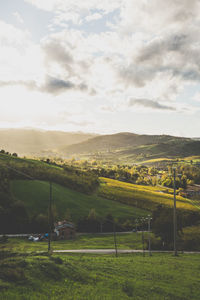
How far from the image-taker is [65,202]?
103m

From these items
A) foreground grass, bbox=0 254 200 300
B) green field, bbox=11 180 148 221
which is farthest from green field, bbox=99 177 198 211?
foreground grass, bbox=0 254 200 300

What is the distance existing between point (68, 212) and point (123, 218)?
25643mm

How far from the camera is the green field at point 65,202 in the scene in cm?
9538

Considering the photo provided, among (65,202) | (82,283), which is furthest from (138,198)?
(82,283)

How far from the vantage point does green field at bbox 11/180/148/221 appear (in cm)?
9538

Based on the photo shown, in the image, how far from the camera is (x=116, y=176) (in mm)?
193500

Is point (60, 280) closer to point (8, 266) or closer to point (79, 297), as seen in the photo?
point (79, 297)

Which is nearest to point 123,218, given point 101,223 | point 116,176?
point 101,223

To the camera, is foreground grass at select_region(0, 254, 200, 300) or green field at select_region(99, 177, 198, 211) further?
green field at select_region(99, 177, 198, 211)

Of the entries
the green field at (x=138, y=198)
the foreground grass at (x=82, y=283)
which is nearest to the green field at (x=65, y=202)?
the green field at (x=138, y=198)

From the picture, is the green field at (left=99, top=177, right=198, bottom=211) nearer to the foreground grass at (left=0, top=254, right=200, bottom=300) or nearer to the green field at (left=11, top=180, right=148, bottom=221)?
the green field at (left=11, top=180, right=148, bottom=221)

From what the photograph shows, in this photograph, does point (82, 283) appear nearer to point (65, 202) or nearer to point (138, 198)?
point (65, 202)

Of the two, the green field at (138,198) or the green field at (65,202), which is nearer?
the green field at (65,202)

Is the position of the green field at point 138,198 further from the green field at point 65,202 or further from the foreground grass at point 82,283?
the foreground grass at point 82,283
